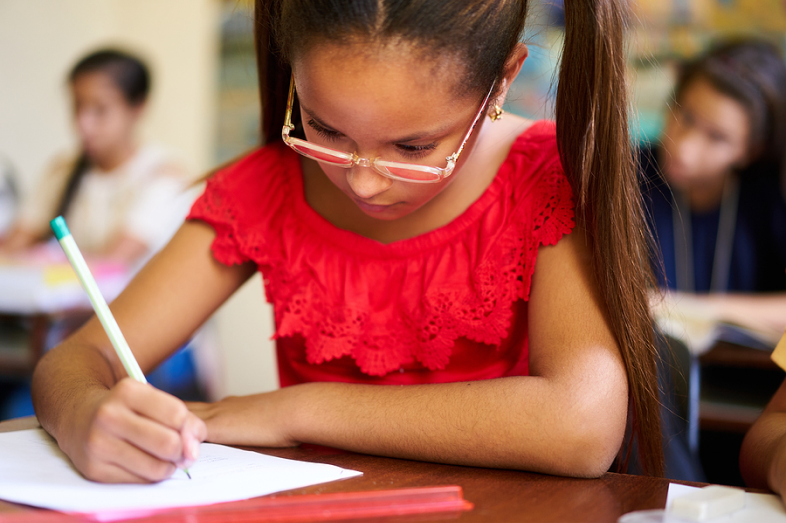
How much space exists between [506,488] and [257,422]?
273mm

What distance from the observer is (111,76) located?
10.5 feet

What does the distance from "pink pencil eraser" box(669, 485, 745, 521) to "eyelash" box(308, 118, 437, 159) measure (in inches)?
16.5

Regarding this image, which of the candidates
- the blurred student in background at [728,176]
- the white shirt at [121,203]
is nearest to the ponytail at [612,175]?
the blurred student in background at [728,176]

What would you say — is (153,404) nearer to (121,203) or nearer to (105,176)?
(121,203)

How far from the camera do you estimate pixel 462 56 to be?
759 mm

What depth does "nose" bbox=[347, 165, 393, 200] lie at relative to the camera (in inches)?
30.9

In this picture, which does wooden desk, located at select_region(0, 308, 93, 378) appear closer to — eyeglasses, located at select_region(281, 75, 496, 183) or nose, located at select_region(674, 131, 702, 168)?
eyeglasses, located at select_region(281, 75, 496, 183)

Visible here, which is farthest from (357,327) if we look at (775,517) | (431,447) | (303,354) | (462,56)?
(775,517)

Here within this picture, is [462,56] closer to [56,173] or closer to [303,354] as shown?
[303,354]

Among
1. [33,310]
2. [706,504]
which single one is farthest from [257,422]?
[33,310]

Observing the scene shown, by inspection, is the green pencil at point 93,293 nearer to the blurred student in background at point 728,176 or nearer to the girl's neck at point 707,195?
the blurred student in background at point 728,176

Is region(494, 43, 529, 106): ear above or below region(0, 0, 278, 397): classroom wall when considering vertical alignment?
below

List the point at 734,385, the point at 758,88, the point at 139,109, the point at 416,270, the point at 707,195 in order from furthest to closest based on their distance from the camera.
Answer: the point at 139,109 < the point at 707,195 < the point at 758,88 < the point at 734,385 < the point at 416,270

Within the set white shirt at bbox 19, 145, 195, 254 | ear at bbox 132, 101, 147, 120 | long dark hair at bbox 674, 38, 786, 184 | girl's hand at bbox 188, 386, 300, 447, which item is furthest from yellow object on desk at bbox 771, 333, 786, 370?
ear at bbox 132, 101, 147, 120
